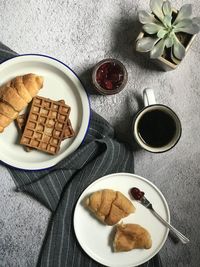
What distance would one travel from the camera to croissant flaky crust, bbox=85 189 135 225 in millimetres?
1203

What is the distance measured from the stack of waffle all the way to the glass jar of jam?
127 mm

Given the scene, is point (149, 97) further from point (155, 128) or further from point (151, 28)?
point (151, 28)

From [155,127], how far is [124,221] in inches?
12.1

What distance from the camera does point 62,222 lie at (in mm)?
1240

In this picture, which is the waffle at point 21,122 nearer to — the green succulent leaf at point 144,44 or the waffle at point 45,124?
the waffle at point 45,124

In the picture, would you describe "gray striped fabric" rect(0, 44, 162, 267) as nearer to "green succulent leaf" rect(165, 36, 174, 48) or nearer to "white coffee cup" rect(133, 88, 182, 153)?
"white coffee cup" rect(133, 88, 182, 153)

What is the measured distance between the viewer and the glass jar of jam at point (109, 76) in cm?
121

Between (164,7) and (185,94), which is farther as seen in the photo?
(185,94)

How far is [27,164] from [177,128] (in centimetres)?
47

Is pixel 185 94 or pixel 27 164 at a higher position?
pixel 185 94

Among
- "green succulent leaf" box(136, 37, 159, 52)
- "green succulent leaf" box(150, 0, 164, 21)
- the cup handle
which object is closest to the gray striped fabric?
the cup handle

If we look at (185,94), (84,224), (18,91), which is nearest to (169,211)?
(84,224)

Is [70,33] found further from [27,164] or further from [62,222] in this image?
[62,222]

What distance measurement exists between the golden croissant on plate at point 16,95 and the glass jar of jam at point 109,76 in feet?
0.59
